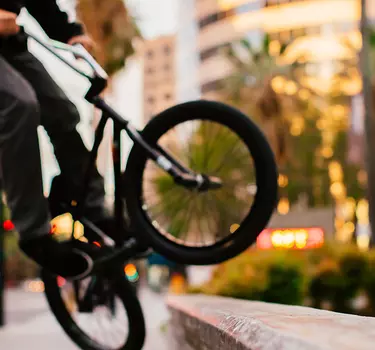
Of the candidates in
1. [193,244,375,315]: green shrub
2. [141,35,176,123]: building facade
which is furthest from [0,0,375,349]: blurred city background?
[141,35,176,123]: building facade

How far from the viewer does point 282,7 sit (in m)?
72.5

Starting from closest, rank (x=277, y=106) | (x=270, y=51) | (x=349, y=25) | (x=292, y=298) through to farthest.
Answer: (x=292, y=298)
(x=277, y=106)
(x=270, y=51)
(x=349, y=25)

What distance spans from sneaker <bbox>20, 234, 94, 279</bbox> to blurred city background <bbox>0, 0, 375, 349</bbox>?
362mm

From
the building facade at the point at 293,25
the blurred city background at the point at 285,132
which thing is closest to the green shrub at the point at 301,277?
the blurred city background at the point at 285,132

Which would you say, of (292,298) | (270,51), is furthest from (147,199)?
(270,51)

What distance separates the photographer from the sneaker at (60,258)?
134 inches

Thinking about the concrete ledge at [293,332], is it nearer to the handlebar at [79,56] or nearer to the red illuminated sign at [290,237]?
the handlebar at [79,56]

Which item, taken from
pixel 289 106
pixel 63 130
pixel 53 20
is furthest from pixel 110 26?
pixel 63 130

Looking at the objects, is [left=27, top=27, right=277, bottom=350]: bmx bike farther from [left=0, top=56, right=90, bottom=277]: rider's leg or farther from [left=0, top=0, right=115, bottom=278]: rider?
[left=0, top=56, right=90, bottom=277]: rider's leg

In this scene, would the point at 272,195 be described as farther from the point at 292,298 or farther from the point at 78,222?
the point at 292,298

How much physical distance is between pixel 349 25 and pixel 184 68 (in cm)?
1994

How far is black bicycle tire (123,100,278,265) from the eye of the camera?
3.28 metres

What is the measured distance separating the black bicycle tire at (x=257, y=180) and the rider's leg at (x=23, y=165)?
0.40 meters

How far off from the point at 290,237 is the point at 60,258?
24.6 meters
